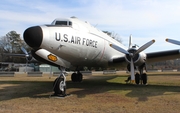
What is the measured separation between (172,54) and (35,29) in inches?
372

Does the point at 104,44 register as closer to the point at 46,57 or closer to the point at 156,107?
the point at 46,57

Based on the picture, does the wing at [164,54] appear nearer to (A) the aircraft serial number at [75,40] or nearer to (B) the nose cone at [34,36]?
(A) the aircraft serial number at [75,40]

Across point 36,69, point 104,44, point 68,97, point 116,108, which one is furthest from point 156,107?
point 36,69

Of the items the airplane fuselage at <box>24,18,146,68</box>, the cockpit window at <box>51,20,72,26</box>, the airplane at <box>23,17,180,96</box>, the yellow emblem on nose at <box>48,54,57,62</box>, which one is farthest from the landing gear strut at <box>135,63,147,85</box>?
the yellow emblem on nose at <box>48,54,57,62</box>

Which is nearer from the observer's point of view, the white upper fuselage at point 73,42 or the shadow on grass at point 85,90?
the white upper fuselage at point 73,42

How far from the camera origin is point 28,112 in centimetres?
665

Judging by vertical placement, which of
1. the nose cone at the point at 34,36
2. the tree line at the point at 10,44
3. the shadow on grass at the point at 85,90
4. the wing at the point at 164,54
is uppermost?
the tree line at the point at 10,44

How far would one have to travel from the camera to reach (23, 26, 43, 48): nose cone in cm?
802

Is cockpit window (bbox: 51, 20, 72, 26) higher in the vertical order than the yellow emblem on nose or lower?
higher

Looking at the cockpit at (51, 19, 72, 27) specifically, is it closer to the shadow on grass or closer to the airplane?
the airplane

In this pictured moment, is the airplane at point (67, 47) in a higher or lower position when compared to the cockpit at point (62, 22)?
lower

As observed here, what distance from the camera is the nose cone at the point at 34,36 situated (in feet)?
26.3

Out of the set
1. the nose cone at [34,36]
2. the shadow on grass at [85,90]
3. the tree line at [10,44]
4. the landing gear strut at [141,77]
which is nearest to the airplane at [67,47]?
the nose cone at [34,36]

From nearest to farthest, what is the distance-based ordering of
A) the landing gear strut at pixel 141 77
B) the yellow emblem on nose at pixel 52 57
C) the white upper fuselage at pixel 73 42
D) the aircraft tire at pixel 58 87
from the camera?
1. the white upper fuselage at pixel 73 42
2. the yellow emblem on nose at pixel 52 57
3. the aircraft tire at pixel 58 87
4. the landing gear strut at pixel 141 77
